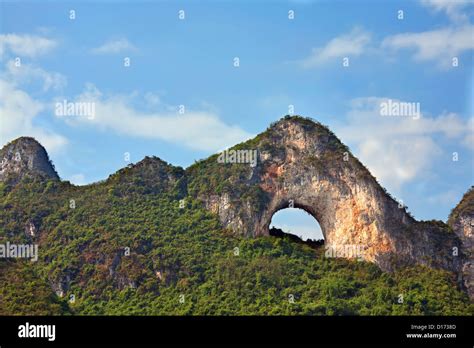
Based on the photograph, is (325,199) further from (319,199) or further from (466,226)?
Answer: (466,226)

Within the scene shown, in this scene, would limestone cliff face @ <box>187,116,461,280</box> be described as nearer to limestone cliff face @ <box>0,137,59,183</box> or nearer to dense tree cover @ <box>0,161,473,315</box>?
dense tree cover @ <box>0,161,473,315</box>

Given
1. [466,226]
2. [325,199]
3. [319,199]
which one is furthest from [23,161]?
[466,226]

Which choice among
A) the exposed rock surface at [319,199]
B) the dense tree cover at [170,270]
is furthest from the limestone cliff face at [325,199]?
the dense tree cover at [170,270]
